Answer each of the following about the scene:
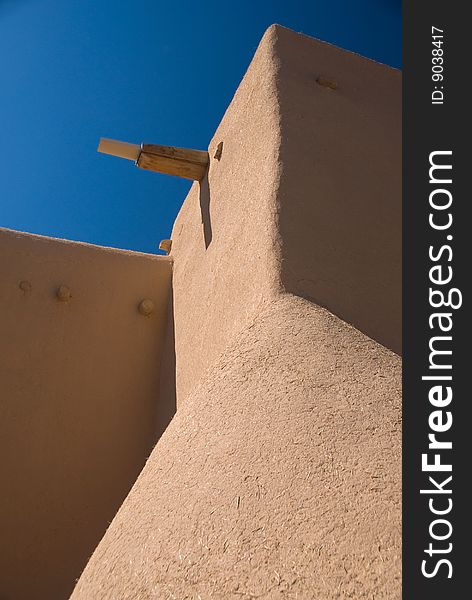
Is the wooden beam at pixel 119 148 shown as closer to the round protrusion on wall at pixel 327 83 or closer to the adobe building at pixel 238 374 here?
the adobe building at pixel 238 374

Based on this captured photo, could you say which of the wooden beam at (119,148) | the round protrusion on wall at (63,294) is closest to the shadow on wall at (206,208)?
the wooden beam at (119,148)

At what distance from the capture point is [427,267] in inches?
77.4

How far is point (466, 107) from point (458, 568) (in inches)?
58.2

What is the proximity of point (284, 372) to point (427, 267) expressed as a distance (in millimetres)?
655

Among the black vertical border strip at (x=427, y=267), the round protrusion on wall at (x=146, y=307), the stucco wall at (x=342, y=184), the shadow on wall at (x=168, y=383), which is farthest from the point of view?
the round protrusion on wall at (x=146, y=307)

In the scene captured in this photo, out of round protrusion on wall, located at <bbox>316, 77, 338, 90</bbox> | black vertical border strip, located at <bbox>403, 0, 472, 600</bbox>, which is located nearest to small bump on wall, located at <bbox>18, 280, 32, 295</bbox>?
round protrusion on wall, located at <bbox>316, 77, 338, 90</bbox>

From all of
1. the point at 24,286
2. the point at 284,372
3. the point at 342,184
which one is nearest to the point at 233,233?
the point at 342,184

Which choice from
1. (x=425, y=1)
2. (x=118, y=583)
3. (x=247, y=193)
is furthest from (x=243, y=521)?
(x=247, y=193)

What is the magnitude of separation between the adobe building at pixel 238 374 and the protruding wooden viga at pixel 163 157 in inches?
5.3

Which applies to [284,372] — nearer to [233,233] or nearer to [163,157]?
[233,233]

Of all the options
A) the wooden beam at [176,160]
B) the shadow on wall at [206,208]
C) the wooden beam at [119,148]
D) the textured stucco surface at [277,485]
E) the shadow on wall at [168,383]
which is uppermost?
the wooden beam at [119,148]

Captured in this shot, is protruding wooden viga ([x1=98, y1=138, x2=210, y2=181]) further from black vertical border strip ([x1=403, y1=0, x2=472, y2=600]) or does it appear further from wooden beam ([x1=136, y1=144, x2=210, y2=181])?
black vertical border strip ([x1=403, y1=0, x2=472, y2=600])

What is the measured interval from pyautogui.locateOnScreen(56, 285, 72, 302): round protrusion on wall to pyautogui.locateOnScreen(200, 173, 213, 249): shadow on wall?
1.38 m

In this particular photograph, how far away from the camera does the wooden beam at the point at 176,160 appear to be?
→ 4453mm
